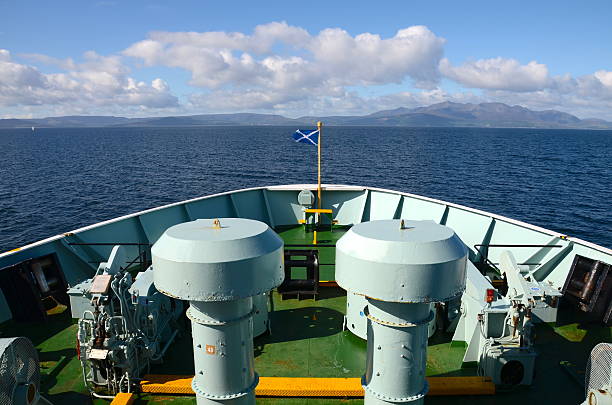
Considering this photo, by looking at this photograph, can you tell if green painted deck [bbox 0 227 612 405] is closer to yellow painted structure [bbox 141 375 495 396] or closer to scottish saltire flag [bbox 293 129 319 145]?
yellow painted structure [bbox 141 375 495 396]

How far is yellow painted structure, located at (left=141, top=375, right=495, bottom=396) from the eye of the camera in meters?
7.00

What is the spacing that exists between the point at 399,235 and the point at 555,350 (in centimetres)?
691

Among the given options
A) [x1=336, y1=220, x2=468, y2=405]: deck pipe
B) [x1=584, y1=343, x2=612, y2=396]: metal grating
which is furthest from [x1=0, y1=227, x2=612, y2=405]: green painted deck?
[x1=336, y1=220, x2=468, y2=405]: deck pipe

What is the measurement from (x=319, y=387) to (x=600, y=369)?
4145 millimetres

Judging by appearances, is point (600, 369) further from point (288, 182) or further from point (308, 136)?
point (288, 182)

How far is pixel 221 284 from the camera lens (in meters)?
3.62

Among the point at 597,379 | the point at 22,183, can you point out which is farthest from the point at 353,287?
the point at 22,183

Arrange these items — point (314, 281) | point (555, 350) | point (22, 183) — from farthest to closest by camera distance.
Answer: point (22, 183) → point (314, 281) → point (555, 350)

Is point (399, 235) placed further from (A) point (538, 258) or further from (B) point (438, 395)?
(A) point (538, 258)

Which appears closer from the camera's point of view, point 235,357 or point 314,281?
point 235,357

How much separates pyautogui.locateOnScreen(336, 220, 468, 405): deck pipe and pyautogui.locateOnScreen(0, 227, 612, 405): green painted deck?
3189mm

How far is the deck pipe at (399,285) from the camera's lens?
3566 mm

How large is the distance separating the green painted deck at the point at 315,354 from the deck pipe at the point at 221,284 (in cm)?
306

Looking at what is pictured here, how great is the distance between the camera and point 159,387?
23.2 feet
